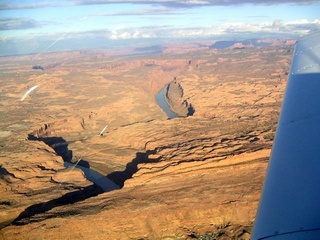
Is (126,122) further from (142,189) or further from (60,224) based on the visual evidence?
(60,224)

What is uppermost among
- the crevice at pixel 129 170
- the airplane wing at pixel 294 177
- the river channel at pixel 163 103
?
the airplane wing at pixel 294 177

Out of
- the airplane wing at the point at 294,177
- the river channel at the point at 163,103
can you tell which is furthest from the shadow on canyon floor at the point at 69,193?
the river channel at the point at 163,103

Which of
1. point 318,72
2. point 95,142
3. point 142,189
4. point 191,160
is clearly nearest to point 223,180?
point 191,160

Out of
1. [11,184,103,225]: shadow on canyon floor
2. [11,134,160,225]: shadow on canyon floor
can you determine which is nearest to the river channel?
A: [11,134,160,225]: shadow on canyon floor

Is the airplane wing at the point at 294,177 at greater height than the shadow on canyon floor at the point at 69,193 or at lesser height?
greater

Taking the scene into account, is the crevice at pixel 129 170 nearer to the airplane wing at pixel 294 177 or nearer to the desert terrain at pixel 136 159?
the desert terrain at pixel 136 159

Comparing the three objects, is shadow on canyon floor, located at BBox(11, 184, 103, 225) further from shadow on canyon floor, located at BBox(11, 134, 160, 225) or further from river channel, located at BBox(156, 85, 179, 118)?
river channel, located at BBox(156, 85, 179, 118)

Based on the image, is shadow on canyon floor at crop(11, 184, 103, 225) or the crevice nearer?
shadow on canyon floor at crop(11, 184, 103, 225)
